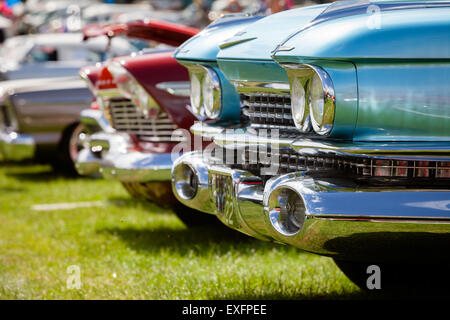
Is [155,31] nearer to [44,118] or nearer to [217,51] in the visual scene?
[217,51]

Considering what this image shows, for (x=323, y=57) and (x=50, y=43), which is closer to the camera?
(x=323, y=57)

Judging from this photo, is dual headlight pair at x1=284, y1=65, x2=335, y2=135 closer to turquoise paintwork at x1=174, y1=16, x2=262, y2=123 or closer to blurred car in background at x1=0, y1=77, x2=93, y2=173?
turquoise paintwork at x1=174, y1=16, x2=262, y2=123

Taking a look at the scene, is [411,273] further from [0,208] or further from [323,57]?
[0,208]

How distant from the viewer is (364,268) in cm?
338

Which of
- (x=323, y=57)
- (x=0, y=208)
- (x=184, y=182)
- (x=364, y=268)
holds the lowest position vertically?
(x=0, y=208)

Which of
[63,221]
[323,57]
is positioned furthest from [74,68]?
[323,57]

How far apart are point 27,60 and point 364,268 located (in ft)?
22.5

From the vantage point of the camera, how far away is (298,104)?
2.69 m

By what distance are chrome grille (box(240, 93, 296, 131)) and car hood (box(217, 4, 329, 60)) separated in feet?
0.65

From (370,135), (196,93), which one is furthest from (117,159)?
(370,135)

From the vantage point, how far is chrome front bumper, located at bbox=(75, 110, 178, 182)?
441 cm

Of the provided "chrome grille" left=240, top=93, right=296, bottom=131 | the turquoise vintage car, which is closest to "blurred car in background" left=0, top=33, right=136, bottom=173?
"chrome grille" left=240, top=93, right=296, bottom=131

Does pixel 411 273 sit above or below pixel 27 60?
below
